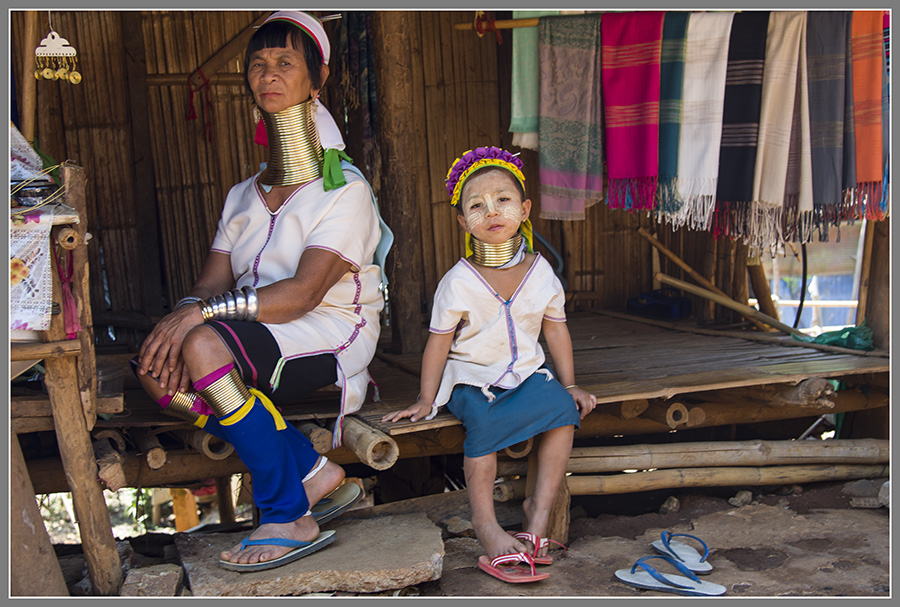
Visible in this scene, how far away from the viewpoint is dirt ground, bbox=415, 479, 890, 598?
2.97 meters

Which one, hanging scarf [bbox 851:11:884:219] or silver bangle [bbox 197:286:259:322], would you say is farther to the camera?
hanging scarf [bbox 851:11:884:219]

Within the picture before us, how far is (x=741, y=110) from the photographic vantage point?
13.9 feet

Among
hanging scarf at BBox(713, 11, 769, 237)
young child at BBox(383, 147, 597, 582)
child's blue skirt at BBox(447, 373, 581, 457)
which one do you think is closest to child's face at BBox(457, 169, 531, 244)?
young child at BBox(383, 147, 597, 582)

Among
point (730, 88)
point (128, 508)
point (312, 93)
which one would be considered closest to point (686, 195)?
point (730, 88)

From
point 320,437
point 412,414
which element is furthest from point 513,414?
point 320,437

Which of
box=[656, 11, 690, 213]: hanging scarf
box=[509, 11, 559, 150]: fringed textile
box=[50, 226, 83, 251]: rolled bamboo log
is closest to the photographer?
box=[50, 226, 83, 251]: rolled bamboo log

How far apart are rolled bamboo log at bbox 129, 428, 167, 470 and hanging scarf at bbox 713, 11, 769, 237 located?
9.99 ft

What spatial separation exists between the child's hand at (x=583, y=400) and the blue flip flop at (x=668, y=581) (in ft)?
2.00

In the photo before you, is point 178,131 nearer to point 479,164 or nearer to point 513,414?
point 479,164

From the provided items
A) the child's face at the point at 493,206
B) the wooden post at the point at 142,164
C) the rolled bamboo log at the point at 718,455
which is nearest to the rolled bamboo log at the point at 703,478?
the rolled bamboo log at the point at 718,455

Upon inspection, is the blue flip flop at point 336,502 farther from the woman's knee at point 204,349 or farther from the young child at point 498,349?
the woman's knee at point 204,349

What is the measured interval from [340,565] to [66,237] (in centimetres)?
145

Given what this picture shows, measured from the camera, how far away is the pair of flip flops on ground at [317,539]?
280cm

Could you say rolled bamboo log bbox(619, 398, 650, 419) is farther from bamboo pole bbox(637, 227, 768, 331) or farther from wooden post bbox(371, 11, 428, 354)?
bamboo pole bbox(637, 227, 768, 331)
